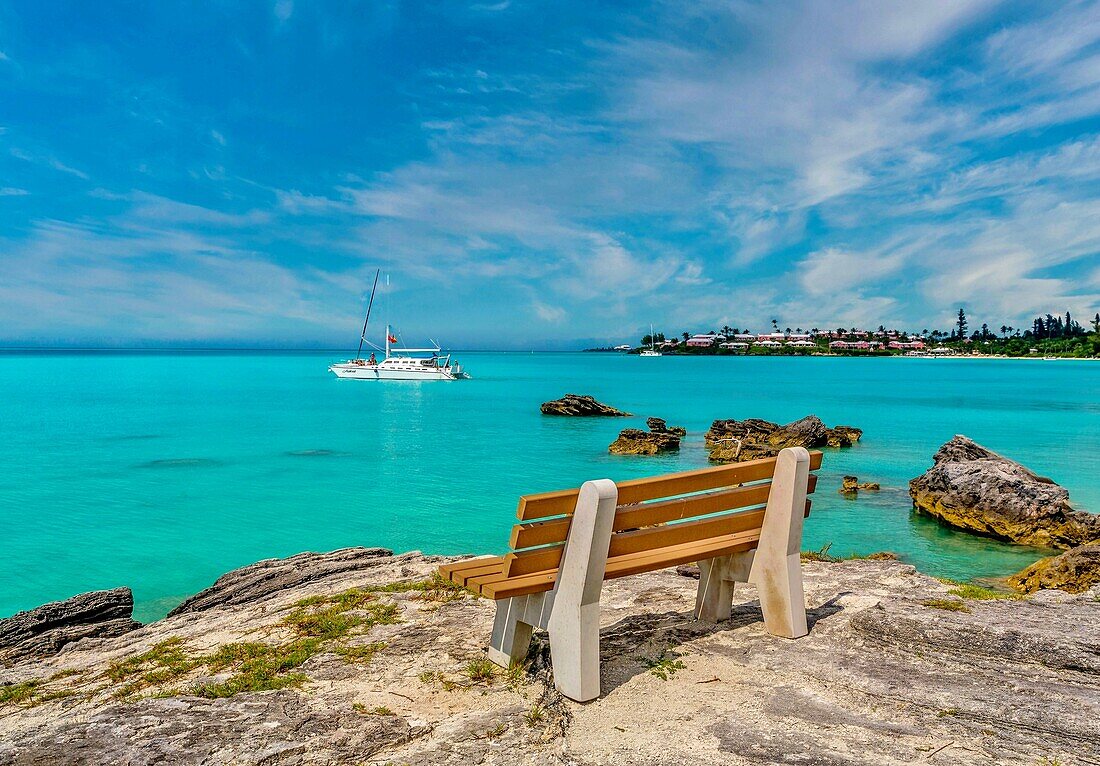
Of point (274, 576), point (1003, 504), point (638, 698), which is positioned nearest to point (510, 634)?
point (638, 698)

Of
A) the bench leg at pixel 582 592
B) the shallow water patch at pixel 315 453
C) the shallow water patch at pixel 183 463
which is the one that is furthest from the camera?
the shallow water patch at pixel 315 453

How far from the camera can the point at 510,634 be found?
4.94m

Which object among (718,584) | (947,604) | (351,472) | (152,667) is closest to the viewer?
(152,667)

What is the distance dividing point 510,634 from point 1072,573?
8.25 m

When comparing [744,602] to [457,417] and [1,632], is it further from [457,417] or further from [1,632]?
[457,417]

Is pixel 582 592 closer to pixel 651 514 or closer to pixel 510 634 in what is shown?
pixel 651 514

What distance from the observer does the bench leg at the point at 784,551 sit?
17.5ft

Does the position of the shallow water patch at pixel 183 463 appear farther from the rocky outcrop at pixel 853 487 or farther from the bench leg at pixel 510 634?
the bench leg at pixel 510 634

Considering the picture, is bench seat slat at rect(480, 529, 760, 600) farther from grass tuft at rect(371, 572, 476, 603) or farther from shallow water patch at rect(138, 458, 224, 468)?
A: shallow water patch at rect(138, 458, 224, 468)

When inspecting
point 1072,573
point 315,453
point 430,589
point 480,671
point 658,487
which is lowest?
point 315,453

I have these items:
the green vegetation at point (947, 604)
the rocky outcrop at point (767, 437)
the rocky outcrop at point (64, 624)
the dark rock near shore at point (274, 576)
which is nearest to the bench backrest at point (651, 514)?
the green vegetation at point (947, 604)

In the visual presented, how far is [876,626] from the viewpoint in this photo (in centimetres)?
545

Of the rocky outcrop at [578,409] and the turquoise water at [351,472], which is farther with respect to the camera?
the rocky outcrop at [578,409]

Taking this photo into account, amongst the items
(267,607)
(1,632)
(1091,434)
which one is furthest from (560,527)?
(1091,434)
